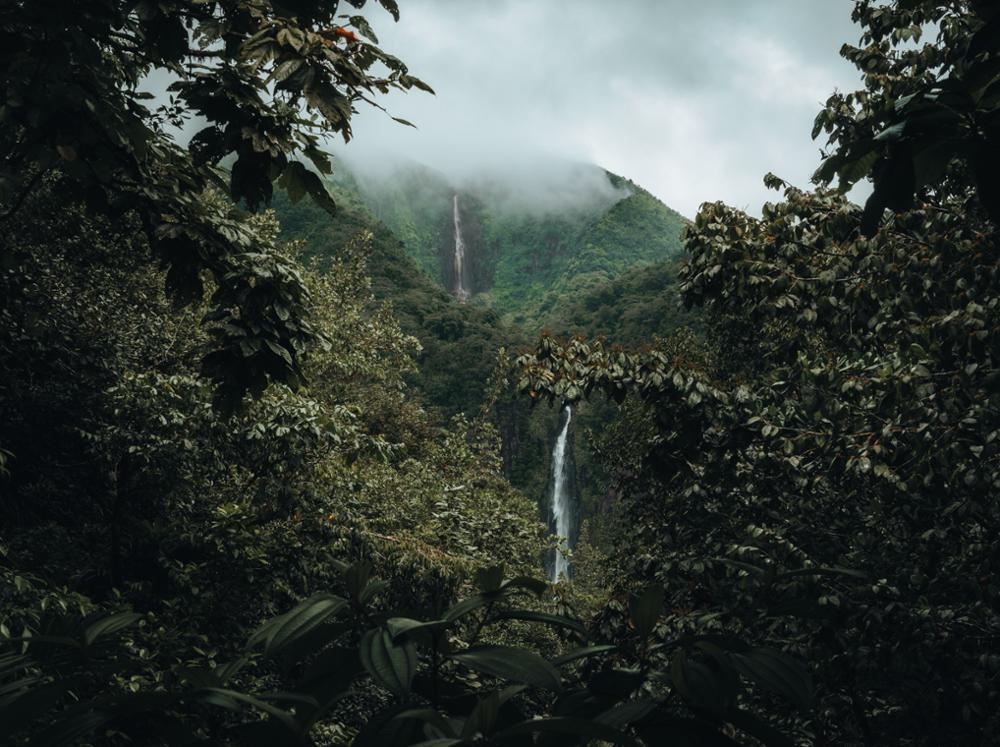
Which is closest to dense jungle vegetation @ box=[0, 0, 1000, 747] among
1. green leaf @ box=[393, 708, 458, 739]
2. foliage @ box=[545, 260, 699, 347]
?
green leaf @ box=[393, 708, 458, 739]

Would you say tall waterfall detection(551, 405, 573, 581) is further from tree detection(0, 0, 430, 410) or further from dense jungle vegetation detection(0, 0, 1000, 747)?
tree detection(0, 0, 430, 410)

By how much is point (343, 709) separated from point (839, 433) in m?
4.08

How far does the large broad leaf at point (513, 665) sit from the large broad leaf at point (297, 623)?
0.42 feet

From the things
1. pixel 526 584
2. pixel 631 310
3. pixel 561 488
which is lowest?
pixel 561 488

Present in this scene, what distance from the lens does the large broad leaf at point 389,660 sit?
65 centimetres

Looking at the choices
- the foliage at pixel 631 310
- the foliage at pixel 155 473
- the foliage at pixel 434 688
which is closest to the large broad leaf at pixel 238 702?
the foliage at pixel 434 688

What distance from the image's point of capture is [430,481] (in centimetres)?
1129

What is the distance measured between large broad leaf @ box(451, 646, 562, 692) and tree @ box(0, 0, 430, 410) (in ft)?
7.77

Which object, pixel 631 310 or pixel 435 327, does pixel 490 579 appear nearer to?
pixel 435 327

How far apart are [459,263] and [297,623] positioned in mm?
93424

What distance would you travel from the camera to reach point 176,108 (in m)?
5.20

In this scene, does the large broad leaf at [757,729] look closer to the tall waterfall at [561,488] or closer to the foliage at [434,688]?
the foliage at [434,688]

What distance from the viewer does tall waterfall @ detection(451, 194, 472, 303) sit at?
285 ft

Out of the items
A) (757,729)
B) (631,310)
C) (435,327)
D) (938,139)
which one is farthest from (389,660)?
(631,310)
